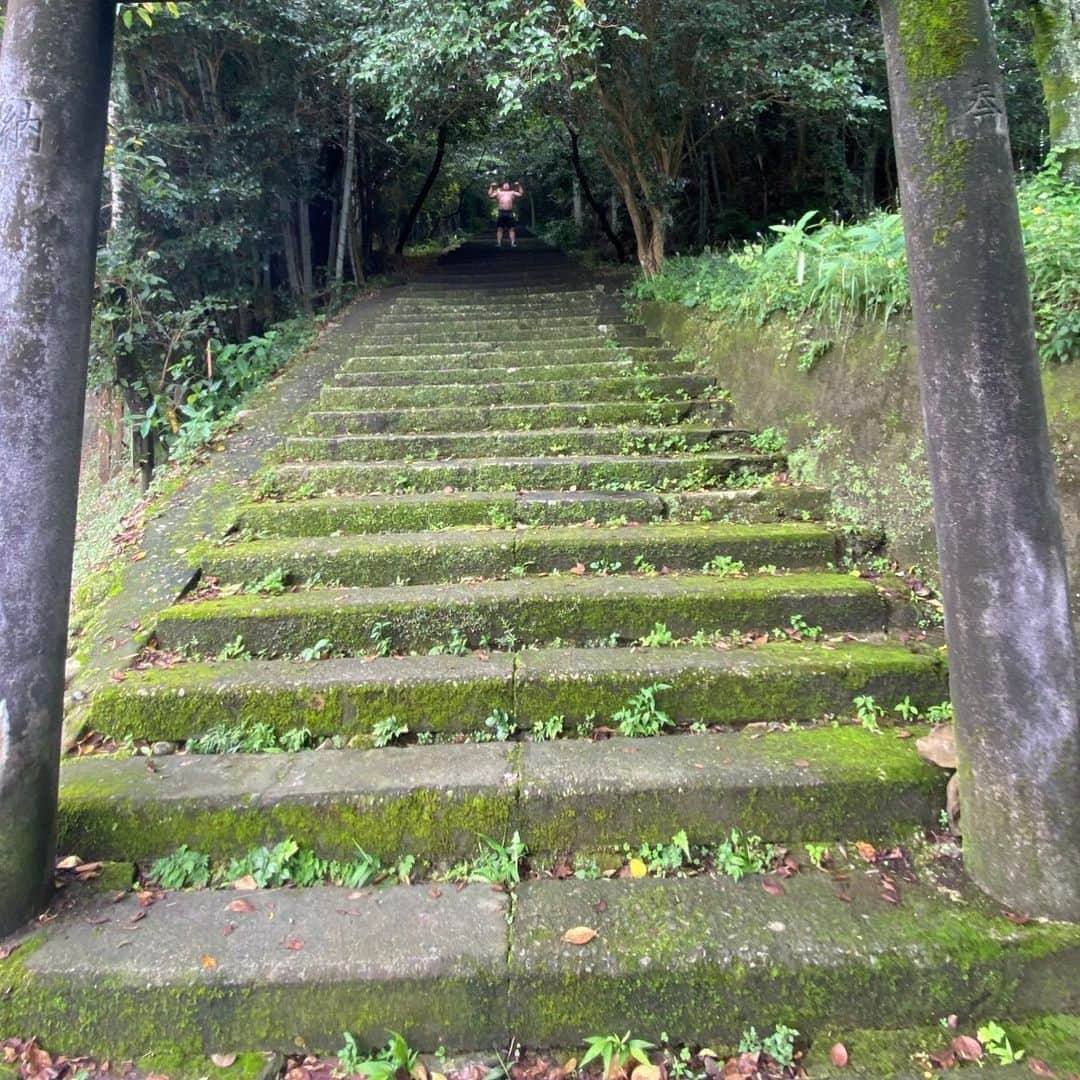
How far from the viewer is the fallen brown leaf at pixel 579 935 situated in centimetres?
184

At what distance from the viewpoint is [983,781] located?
1.88 m

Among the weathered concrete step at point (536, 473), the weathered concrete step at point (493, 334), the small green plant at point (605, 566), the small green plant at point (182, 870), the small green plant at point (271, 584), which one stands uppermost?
the weathered concrete step at point (493, 334)

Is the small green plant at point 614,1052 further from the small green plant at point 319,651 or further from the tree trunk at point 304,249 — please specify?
the tree trunk at point 304,249

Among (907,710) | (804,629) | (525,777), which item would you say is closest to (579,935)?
(525,777)

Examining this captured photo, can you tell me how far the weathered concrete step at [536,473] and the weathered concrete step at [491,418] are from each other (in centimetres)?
67

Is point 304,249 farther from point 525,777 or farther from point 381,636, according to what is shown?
point 525,777

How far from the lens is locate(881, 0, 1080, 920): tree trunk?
1.79m

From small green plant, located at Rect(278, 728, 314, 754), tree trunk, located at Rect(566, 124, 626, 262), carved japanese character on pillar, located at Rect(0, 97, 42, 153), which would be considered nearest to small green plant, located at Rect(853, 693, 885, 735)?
small green plant, located at Rect(278, 728, 314, 754)

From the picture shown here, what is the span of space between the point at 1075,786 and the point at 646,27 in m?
7.10

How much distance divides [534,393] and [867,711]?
11.1 feet

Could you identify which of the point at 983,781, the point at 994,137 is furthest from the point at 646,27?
the point at 983,781

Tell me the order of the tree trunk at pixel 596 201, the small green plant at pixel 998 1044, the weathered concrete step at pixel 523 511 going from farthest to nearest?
the tree trunk at pixel 596 201 → the weathered concrete step at pixel 523 511 → the small green plant at pixel 998 1044

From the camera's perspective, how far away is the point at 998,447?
1.80m


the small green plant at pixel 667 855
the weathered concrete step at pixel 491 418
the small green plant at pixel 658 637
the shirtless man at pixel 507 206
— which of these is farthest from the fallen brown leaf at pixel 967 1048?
the shirtless man at pixel 507 206
